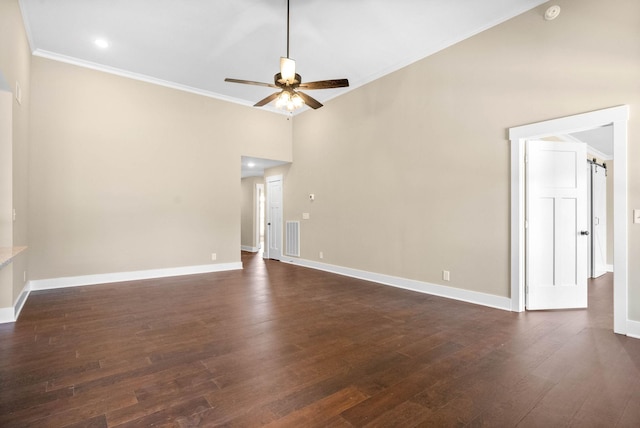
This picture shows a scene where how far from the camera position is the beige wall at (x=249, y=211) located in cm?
1001

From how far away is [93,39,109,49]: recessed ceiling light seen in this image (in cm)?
437

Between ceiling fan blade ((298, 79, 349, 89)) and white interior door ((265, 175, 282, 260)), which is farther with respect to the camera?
white interior door ((265, 175, 282, 260))

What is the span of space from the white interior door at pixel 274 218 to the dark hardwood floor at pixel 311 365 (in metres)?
3.94

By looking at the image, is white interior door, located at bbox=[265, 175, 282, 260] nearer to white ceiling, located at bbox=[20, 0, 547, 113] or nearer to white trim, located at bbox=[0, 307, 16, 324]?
white ceiling, located at bbox=[20, 0, 547, 113]

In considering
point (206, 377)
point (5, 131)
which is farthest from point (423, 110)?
point (5, 131)

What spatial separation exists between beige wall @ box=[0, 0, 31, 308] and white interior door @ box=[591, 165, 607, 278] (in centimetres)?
872

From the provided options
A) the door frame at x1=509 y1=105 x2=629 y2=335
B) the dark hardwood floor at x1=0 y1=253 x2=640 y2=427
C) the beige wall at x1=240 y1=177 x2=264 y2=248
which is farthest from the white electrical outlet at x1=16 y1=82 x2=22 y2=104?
the beige wall at x1=240 y1=177 x2=264 y2=248

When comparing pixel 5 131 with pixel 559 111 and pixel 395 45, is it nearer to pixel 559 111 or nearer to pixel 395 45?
pixel 395 45

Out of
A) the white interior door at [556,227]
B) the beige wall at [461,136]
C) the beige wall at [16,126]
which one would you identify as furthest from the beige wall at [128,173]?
the white interior door at [556,227]

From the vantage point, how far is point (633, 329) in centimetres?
294

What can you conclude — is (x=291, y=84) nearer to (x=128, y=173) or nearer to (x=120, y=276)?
(x=128, y=173)

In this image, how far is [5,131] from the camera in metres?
3.30

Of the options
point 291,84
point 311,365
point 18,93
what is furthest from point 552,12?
point 18,93

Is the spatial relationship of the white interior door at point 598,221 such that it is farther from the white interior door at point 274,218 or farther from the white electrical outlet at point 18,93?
the white electrical outlet at point 18,93
